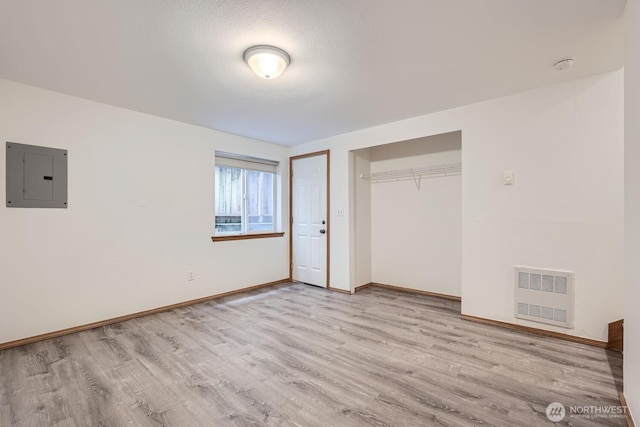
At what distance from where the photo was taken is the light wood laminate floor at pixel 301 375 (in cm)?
173

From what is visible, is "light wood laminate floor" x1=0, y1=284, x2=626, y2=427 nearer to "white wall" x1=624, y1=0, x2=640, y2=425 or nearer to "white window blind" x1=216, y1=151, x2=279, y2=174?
"white wall" x1=624, y1=0, x2=640, y2=425

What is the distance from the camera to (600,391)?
75.6 inches

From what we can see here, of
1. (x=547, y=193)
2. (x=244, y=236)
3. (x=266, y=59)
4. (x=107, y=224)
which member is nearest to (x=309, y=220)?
(x=244, y=236)

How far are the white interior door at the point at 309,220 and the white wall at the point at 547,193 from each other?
192cm

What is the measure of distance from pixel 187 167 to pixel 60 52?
1.84 m

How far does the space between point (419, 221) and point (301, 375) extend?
300 cm

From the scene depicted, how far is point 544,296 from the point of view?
2.84 metres

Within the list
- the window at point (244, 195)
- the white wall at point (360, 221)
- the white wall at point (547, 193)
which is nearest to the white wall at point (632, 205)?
the white wall at point (547, 193)

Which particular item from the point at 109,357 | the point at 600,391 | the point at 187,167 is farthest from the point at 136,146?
the point at 600,391

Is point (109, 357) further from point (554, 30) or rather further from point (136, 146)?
point (554, 30)

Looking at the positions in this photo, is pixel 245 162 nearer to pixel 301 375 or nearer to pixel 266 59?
pixel 266 59

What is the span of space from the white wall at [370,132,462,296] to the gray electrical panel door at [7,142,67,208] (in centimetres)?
409

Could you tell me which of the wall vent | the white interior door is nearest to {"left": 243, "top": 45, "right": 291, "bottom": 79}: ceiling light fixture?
the white interior door

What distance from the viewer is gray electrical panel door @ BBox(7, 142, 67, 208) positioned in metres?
2.68
